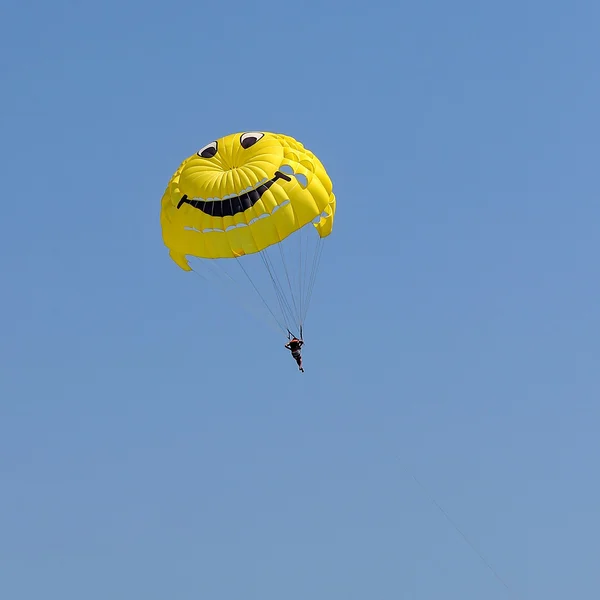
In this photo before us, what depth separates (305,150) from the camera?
60281mm

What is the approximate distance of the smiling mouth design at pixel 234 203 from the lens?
57125mm

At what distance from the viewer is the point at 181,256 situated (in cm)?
5966

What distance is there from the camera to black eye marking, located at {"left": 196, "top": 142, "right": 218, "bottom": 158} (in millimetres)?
59094

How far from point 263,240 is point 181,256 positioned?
3385 millimetres

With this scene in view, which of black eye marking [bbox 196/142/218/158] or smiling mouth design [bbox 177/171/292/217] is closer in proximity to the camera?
smiling mouth design [bbox 177/171/292/217]

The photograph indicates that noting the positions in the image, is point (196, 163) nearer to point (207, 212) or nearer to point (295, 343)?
point (207, 212)

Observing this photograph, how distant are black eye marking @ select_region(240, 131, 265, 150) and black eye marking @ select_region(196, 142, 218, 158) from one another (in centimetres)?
89

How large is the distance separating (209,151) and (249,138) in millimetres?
1327

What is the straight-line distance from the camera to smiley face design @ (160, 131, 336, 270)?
5725 cm

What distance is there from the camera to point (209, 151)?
194 ft

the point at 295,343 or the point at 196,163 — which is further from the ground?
the point at 196,163

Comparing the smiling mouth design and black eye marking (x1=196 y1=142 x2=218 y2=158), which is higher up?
black eye marking (x1=196 y1=142 x2=218 y2=158)

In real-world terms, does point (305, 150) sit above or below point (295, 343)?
above

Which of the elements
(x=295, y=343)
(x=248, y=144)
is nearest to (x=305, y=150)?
(x=248, y=144)
